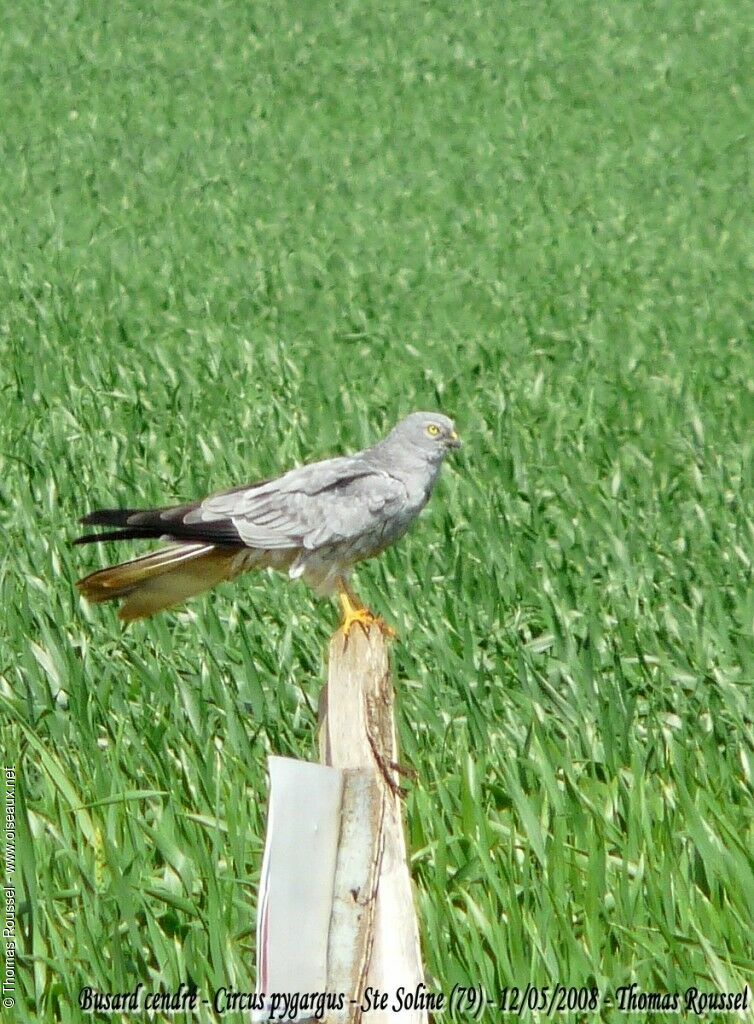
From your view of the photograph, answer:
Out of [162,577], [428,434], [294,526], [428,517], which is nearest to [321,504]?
[294,526]

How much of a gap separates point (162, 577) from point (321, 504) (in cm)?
58

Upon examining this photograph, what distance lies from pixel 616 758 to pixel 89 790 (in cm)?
144

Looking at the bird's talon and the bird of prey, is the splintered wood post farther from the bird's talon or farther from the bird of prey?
the bird's talon

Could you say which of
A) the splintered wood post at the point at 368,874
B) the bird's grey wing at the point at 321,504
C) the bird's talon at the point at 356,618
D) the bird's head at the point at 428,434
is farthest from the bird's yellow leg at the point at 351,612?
the splintered wood post at the point at 368,874

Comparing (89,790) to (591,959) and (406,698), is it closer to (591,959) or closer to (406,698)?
(406,698)

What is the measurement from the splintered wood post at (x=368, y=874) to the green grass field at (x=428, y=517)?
75 cm

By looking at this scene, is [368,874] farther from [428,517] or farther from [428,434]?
[428,517]

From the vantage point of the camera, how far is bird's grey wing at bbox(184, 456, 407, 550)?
4246 millimetres

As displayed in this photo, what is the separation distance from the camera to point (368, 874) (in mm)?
2857

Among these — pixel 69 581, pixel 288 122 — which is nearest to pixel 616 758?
pixel 69 581

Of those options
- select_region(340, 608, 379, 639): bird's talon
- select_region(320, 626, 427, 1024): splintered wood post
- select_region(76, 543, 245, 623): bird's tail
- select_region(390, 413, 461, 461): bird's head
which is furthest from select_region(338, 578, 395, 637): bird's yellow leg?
select_region(320, 626, 427, 1024): splintered wood post

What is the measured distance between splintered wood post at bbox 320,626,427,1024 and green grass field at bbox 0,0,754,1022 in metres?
0.75

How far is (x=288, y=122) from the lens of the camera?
21391 mm

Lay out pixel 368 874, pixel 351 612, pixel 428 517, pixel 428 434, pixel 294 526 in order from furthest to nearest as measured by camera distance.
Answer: pixel 428 517
pixel 428 434
pixel 351 612
pixel 294 526
pixel 368 874
